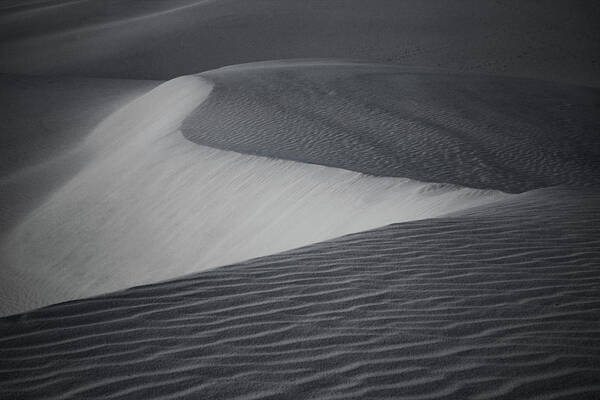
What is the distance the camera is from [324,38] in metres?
36.5

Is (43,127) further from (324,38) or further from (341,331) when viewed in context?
(341,331)

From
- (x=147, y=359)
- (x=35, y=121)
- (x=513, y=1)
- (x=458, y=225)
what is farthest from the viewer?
(x=513, y=1)

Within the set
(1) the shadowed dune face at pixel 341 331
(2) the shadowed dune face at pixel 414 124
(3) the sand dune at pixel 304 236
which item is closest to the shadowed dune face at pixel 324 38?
(3) the sand dune at pixel 304 236

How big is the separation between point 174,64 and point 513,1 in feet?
74.9

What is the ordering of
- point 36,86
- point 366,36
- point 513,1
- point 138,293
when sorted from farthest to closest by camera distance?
point 513,1 < point 366,36 < point 36,86 < point 138,293

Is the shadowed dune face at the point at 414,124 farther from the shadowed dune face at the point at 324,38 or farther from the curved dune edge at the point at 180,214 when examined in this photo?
the shadowed dune face at the point at 324,38

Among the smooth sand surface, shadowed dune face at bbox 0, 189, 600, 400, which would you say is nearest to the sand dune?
shadowed dune face at bbox 0, 189, 600, 400

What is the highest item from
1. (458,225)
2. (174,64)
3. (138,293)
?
(138,293)

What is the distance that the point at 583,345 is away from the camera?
3.53 metres

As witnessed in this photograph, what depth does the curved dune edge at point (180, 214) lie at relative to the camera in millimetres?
8367

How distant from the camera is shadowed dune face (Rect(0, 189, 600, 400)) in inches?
126

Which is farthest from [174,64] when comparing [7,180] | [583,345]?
[583,345]

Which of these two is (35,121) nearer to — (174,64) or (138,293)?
(174,64)

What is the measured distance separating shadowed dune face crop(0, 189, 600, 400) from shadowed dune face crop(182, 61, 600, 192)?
429cm
